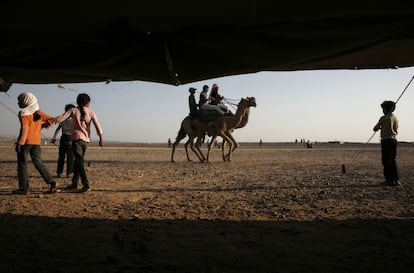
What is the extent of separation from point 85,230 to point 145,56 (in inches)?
104

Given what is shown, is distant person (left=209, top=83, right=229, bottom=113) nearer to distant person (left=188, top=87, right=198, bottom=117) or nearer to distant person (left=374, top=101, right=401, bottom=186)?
distant person (left=188, top=87, right=198, bottom=117)

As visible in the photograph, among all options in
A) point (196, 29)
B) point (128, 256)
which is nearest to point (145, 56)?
point (196, 29)

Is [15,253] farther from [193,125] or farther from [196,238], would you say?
[193,125]

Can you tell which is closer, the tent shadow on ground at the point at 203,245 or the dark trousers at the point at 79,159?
the tent shadow on ground at the point at 203,245

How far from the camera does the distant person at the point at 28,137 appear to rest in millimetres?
7484

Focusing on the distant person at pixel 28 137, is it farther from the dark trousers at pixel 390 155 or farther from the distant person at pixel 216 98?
the distant person at pixel 216 98

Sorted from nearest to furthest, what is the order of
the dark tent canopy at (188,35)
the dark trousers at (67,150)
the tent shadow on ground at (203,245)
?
the dark tent canopy at (188,35), the tent shadow on ground at (203,245), the dark trousers at (67,150)

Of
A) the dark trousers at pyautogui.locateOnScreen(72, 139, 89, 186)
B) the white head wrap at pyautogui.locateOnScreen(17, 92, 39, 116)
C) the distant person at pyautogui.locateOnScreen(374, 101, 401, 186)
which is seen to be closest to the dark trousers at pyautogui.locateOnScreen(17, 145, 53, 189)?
the dark trousers at pyautogui.locateOnScreen(72, 139, 89, 186)

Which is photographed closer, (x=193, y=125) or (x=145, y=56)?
(x=145, y=56)

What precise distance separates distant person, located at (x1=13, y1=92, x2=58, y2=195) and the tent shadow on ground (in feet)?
6.97

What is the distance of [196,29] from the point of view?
3.45 metres

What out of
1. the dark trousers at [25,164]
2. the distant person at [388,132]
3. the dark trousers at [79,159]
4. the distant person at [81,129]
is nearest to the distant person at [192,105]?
the distant person at [81,129]

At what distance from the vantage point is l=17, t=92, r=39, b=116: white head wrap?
24.6 feet

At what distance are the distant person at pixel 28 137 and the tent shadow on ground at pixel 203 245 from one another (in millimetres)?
2123
